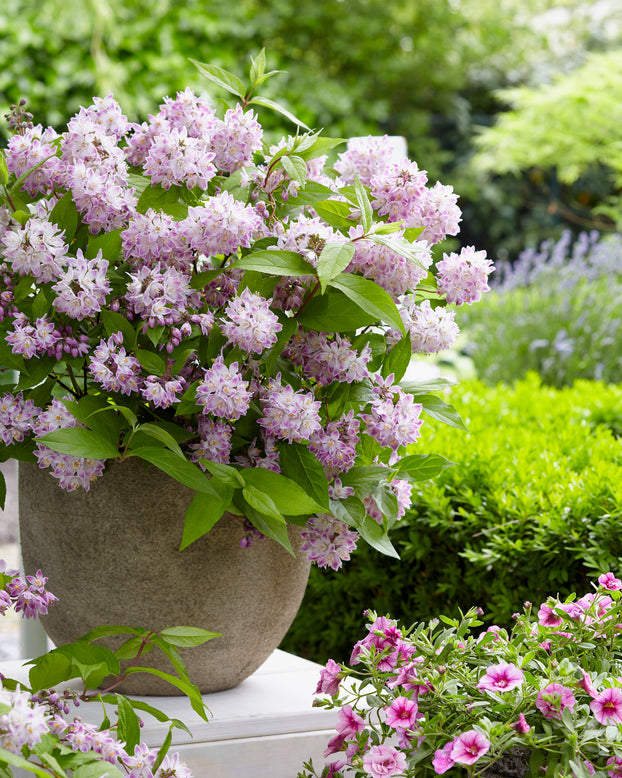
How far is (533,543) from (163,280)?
891 mm

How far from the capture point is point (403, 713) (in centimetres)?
97

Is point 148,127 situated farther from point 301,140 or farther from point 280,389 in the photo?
point 280,389

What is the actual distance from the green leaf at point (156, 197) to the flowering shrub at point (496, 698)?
1.87ft

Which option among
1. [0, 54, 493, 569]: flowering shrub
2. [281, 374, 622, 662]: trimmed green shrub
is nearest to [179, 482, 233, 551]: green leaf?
[0, 54, 493, 569]: flowering shrub

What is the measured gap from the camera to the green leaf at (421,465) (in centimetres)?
113

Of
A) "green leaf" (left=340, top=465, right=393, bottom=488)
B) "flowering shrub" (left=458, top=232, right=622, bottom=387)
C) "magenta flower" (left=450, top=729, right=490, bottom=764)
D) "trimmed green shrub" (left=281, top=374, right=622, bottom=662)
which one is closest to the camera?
"magenta flower" (left=450, top=729, right=490, bottom=764)

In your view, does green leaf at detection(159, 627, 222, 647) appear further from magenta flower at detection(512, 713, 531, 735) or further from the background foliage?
the background foliage

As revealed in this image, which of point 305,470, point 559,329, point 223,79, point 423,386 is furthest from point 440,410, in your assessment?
point 559,329

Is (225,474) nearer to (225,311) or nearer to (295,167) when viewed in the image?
(225,311)

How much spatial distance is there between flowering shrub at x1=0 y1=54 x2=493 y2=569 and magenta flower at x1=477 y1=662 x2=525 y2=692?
8.4 inches

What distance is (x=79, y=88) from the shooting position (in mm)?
6285

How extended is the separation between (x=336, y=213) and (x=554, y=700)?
0.61 m

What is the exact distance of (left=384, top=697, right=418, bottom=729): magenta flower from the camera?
97 centimetres

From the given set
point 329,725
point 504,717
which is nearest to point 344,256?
point 504,717
